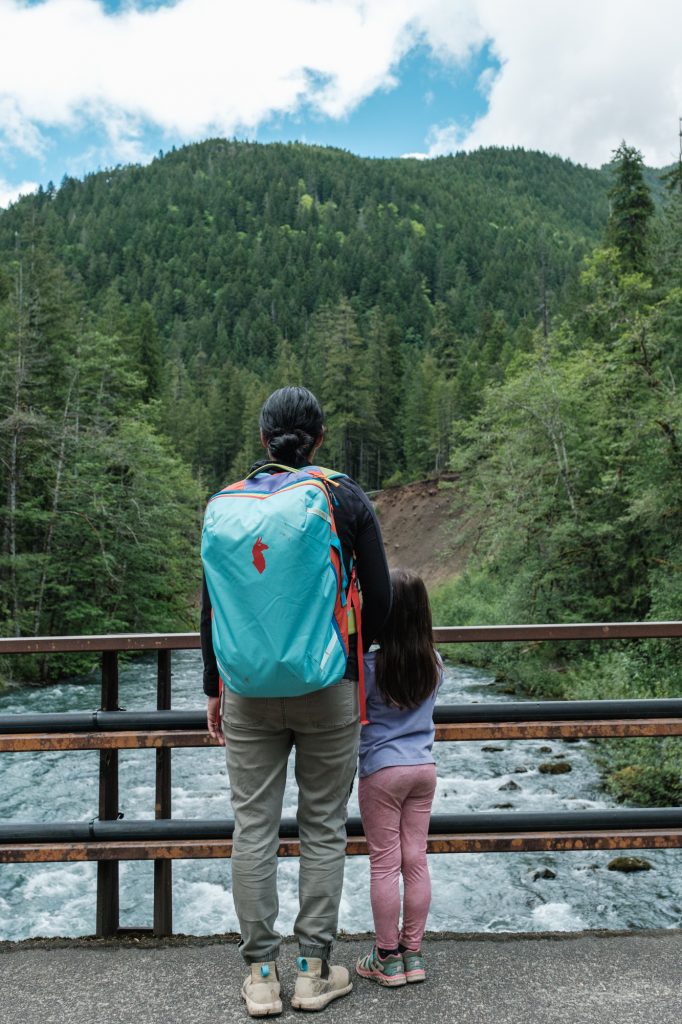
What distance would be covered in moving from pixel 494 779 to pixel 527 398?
13271mm

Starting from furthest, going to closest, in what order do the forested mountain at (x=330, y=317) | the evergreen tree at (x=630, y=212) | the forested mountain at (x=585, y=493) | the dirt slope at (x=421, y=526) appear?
1. the forested mountain at (x=330, y=317)
2. the dirt slope at (x=421, y=526)
3. the evergreen tree at (x=630, y=212)
4. the forested mountain at (x=585, y=493)

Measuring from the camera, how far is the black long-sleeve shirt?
9.71 ft

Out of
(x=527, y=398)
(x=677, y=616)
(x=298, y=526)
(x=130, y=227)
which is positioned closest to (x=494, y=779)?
(x=677, y=616)

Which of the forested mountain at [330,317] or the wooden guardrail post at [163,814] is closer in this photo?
the wooden guardrail post at [163,814]

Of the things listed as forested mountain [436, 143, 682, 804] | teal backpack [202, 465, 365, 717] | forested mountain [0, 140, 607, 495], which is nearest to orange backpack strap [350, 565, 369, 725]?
teal backpack [202, 465, 365, 717]

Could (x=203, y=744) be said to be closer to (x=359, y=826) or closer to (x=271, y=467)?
(x=359, y=826)

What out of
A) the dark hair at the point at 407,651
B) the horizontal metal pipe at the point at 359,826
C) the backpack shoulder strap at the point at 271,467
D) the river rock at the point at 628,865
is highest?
the backpack shoulder strap at the point at 271,467

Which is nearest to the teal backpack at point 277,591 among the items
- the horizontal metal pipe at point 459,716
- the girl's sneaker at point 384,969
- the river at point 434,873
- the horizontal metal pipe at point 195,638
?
the horizontal metal pipe at point 195,638

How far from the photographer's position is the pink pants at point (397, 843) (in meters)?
3.14

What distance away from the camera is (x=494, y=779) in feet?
43.3

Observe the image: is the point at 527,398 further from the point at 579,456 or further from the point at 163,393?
the point at 163,393

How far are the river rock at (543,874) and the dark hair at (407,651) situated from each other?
7827 mm

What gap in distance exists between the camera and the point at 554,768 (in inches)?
535

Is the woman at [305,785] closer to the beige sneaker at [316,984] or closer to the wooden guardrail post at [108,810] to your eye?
the beige sneaker at [316,984]
